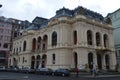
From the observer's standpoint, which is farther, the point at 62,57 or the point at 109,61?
the point at 109,61

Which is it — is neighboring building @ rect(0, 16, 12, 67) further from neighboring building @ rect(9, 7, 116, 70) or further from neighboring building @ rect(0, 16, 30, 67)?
neighboring building @ rect(9, 7, 116, 70)

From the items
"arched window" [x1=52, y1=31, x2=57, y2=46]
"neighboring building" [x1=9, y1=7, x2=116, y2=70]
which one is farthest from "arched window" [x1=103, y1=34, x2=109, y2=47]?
"arched window" [x1=52, y1=31, x2=57, y2=46]

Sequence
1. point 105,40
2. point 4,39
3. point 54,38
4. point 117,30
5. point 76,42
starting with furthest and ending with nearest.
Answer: point 4,39, point 117,30, point 105,40, point 54,38, point 76,42

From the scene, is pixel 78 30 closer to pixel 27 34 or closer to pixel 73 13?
pixel 73 13

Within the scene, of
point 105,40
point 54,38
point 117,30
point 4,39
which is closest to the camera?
point 54,38

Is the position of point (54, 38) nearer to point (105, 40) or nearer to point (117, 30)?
point (105, 40)

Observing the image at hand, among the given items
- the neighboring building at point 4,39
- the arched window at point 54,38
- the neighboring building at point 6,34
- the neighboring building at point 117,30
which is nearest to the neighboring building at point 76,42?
the arched window at point 54,38

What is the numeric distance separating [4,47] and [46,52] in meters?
36.7

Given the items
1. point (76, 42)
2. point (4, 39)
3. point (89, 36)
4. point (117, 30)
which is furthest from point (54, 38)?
point (4, 39)

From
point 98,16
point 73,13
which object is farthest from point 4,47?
point 98,16

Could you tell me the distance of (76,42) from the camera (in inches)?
1902

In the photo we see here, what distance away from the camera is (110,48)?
5269 centimetres

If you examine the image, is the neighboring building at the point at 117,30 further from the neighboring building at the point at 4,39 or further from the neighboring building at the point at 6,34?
the neighboring building at the point at 4,39

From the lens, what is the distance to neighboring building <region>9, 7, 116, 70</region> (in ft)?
150
